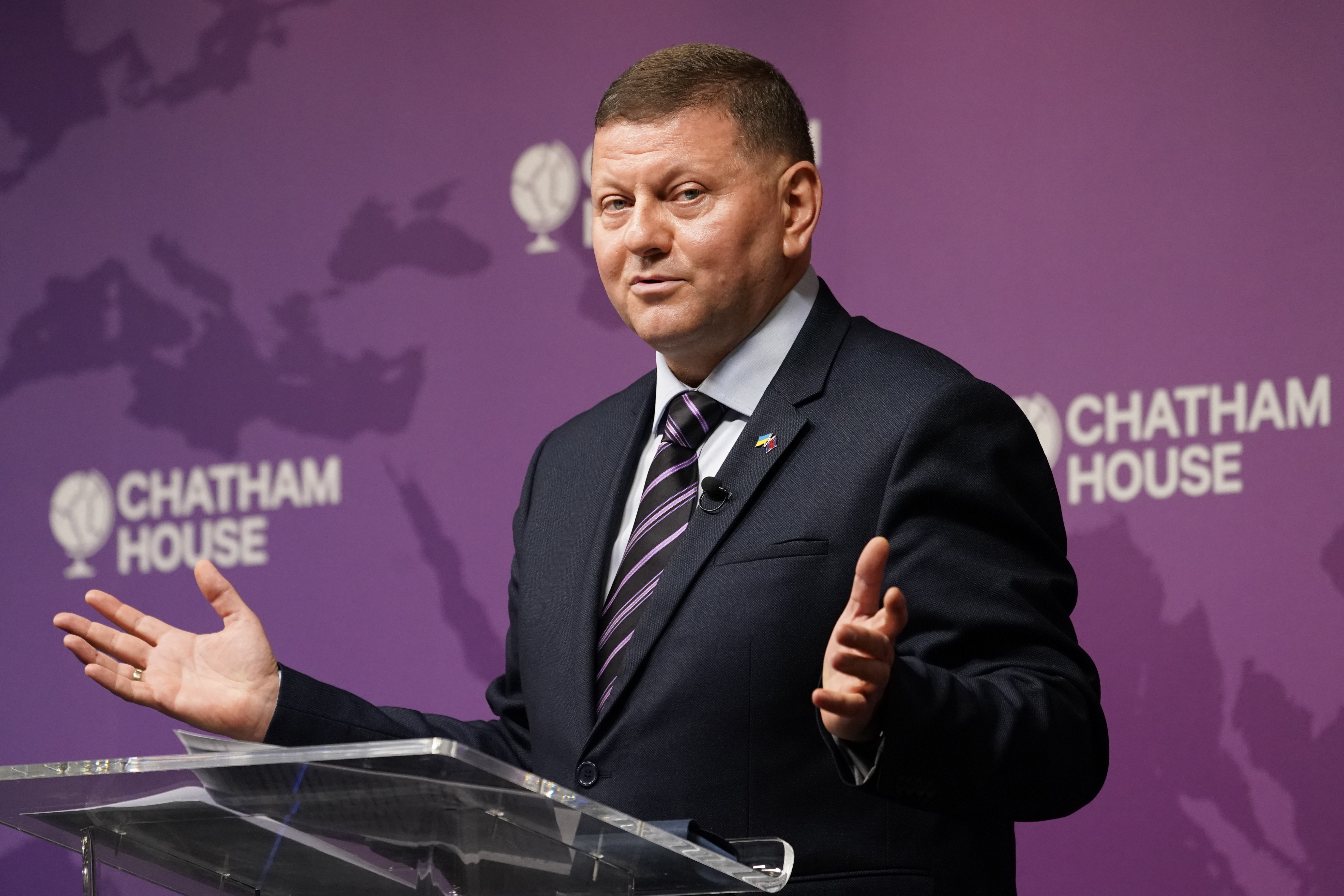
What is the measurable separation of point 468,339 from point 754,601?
204 centimetres

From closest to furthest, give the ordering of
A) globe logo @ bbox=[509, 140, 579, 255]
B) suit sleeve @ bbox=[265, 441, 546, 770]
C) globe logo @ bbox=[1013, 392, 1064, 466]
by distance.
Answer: suit sleeve @ bbox=[265, 441, 546, 770]
globe logo @ bbox=[1013, 392, 1064, 466]
globe logo @ bbox=[509, 140, 579, 255]

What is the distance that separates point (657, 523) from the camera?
2.15 m

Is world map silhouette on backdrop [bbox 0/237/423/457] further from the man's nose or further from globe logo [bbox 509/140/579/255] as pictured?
the man's nose

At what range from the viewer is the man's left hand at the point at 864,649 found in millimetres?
1482

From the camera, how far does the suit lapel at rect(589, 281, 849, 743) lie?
1.97 meters

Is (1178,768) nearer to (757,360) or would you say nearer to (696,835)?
(757,360)

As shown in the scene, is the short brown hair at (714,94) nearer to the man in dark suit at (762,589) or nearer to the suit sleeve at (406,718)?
the man in dark suit at (762,589)

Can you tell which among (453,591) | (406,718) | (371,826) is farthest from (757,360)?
(453,591)

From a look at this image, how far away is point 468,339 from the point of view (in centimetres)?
384

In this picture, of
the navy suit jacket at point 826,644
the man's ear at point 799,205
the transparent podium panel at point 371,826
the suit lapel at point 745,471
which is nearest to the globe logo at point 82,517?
the navy suit jacket at point 826,644

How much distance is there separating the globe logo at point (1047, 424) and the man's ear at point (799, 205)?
102 centimetres

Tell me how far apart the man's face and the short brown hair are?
0.06 ft

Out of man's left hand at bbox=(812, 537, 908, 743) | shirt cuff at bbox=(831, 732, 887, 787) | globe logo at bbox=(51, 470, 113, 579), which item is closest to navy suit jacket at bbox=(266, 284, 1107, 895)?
shirt cuff at bbox=(831, 732, 887, 787)

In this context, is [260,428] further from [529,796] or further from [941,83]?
[529,796]
